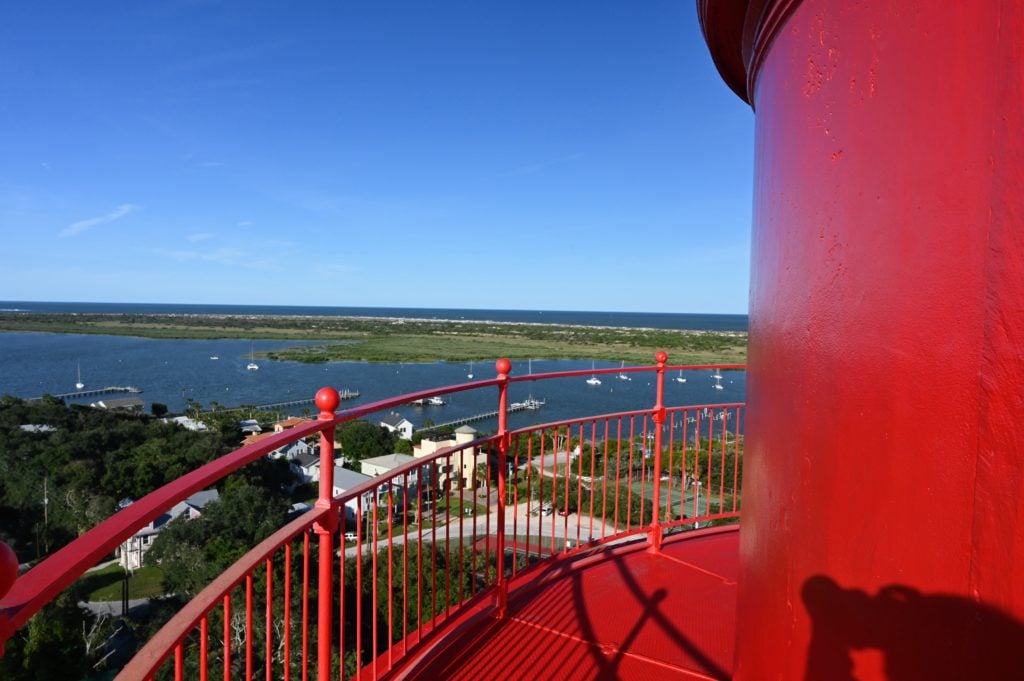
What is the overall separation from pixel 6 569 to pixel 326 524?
124 cm

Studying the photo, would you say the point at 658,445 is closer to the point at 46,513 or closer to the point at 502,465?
the point at 502,465

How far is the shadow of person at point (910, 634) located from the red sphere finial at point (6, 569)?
1316 mm

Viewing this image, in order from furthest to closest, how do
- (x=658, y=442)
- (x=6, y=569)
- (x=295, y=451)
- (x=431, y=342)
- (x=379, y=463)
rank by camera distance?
1. (x=431, y=342)
2. (x=295, y=451)
3. (x=379, y=463)
4. (x=658, y=442)
5. (x=6, y=569)

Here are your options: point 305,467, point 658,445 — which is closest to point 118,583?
point 305,467

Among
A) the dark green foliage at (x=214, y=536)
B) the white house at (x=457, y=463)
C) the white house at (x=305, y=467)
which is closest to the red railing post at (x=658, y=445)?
the white house at (x=457, y=463)

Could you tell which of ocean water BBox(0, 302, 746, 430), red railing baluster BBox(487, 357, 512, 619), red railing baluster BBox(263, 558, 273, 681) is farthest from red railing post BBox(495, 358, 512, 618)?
ocean water BBox(0, 302, 746, 430)

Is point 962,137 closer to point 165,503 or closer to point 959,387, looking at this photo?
point 959,387

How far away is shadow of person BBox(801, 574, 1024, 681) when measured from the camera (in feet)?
3.05

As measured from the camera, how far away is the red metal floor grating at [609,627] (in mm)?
2725

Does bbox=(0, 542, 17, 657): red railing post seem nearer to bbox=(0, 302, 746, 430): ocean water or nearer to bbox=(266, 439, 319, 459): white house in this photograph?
bbox=(266, 439, 319, 459): white house

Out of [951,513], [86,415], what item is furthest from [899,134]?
[86,415]

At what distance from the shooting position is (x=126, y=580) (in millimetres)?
17609

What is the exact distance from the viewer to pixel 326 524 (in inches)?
74.7

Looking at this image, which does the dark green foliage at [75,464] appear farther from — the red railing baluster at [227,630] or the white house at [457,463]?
the red railing baluster at [227,630]
